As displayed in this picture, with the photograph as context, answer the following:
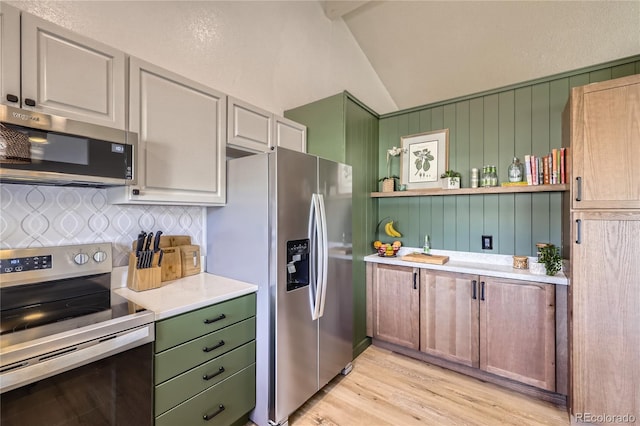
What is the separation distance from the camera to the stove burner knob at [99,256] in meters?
1.53

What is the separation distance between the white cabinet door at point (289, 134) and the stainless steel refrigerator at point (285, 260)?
550mm

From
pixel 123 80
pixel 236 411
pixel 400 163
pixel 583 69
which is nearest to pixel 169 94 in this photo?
pixel 123 80

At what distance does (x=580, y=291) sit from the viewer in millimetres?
1701

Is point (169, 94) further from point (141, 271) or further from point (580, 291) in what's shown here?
point (580, 291)

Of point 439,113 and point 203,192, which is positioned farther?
point 439,113

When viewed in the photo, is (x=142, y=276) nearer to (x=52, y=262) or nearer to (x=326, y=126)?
(x=52, y=262)

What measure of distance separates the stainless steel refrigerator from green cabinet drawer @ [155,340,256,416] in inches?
3.8

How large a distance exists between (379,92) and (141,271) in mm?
3505

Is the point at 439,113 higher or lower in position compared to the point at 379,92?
lower

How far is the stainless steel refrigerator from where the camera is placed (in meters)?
1.65

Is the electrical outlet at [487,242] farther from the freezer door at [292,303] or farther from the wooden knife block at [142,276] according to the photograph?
the wooden knife block at [142,276]

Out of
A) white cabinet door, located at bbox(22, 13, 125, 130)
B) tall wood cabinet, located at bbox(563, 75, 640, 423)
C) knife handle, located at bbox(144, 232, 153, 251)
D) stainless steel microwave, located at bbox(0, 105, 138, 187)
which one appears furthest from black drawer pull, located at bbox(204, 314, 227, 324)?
tall wood cabinet, located at bbox(563, 75, 640, 423)

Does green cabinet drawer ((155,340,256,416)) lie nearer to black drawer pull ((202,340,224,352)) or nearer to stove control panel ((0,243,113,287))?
black drawer pull ((202,340,224,352))

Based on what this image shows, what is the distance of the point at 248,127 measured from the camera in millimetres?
2037
